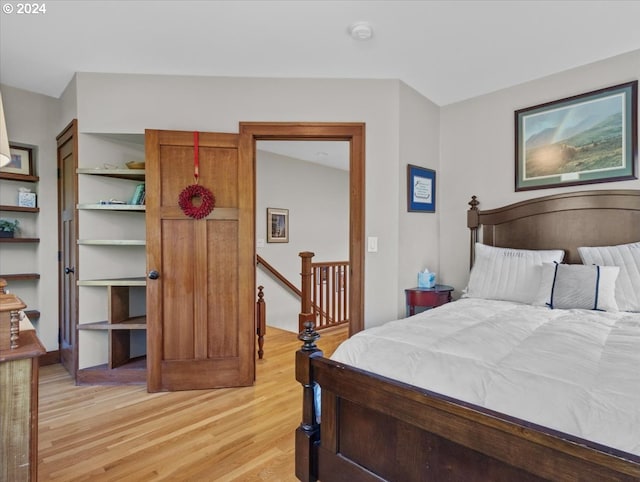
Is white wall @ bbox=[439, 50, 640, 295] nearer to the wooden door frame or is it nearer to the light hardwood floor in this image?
the wooden door frame

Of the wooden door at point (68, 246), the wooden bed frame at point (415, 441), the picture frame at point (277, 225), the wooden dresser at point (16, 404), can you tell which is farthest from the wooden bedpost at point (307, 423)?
the picture frame at point (277, 225)

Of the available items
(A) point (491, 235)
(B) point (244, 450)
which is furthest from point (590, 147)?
(B) point (244, 450)

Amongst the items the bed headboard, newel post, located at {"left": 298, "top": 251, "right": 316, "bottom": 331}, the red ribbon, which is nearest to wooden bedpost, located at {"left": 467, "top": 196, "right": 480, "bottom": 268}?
the bed headboard

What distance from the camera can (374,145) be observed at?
9.73 ft

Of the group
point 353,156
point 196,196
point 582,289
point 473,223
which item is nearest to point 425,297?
point 473,223

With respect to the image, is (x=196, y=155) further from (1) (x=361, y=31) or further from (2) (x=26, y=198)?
(2) (x=26, y=198)

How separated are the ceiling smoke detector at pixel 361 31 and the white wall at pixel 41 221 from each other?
2.89m

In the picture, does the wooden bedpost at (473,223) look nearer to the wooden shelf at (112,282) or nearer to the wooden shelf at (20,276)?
the wooden shelf at (112,282)

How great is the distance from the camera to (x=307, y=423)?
1.61m

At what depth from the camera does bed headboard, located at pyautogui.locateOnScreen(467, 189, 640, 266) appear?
2.48m

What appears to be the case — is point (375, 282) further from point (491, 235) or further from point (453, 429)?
point (453, 429)

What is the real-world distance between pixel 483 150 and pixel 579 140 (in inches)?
28.0

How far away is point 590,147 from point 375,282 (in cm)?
190

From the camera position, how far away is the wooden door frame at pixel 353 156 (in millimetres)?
2934
